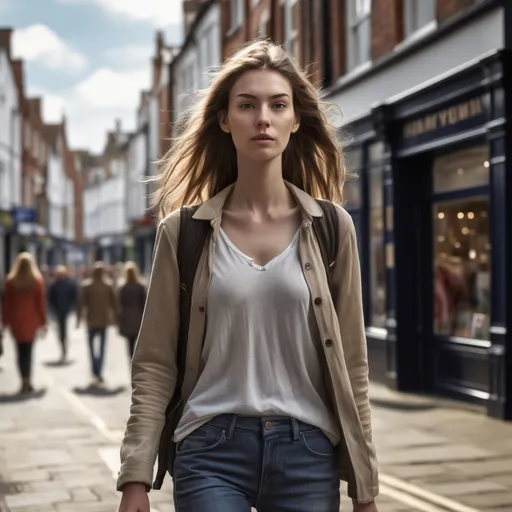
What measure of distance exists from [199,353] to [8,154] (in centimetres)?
3999

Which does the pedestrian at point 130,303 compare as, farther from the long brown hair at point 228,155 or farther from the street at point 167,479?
the long brown hair at point 228,155

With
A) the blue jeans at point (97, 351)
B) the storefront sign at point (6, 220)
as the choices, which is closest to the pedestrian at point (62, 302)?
the blue jeans at point (97, 351)

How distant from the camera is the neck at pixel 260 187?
107 inches

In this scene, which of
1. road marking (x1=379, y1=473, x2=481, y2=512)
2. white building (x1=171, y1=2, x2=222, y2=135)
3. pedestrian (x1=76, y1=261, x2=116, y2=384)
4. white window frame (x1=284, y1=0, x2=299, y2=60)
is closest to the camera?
road marking (x1=379, y1=473, x2=481, y2=512)

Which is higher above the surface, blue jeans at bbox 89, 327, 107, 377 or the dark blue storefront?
the dark blue storefront

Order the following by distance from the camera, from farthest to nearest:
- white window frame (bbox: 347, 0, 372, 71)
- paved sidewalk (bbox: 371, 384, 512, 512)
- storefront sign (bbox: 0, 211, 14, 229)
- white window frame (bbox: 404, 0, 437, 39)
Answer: storefront sign (bbox: 0, 211, 14, 229)
white window frame (bbox: 347, 0, 372, 71)
white window frame (bbox: 404, 0, 437, 39)
paved sidewalk (bbox: 371, 384, 512, 512)

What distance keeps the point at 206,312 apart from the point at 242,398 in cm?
24

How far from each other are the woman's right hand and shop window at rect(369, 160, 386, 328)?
11.4 metres

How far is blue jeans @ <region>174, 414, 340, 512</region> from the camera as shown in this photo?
2486 mm

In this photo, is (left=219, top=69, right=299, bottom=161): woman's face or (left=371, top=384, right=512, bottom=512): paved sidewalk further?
(left=371, top=384, right=512, bottom=512): paved sidewalk

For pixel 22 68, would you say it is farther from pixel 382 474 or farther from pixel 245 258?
pixel 245 258

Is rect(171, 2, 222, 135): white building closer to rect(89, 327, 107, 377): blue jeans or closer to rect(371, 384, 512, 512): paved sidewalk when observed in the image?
rect(89, 327, 107, 377): blue jeans

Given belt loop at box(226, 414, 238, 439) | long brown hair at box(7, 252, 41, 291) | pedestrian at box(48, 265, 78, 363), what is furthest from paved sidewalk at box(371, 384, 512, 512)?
pedestrian at box(48, 265, 78, 363)

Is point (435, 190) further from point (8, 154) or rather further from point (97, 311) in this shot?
point (8, 154)
